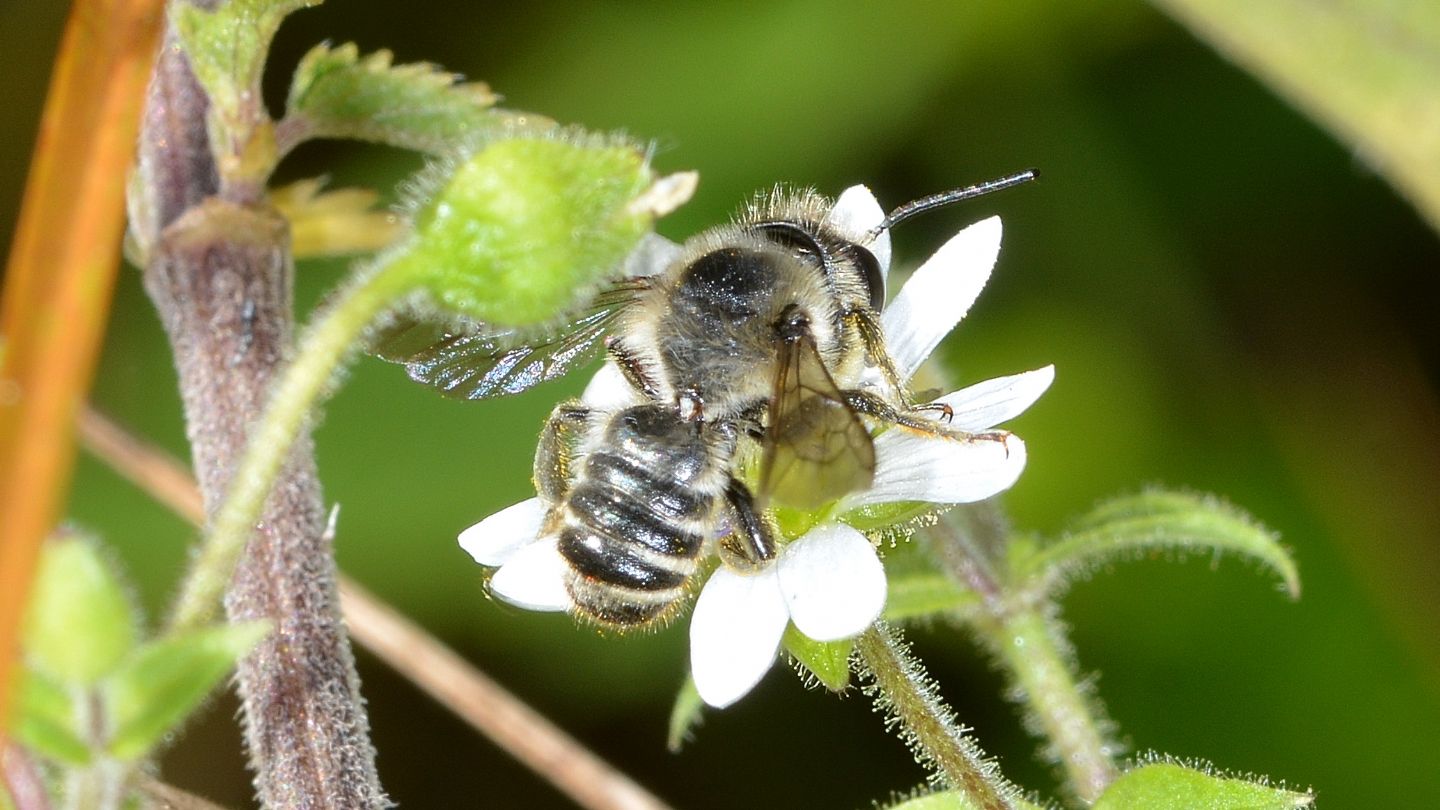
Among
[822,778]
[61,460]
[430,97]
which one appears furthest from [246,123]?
[822,778]

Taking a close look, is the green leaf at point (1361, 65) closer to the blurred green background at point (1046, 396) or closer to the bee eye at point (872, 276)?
the blurred green background at point (1046, 396)

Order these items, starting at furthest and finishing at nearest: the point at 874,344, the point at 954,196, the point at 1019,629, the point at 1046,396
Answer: the point at 1046,396 → the point at 1019,629 → the point at 954,196 → the point at 874,344

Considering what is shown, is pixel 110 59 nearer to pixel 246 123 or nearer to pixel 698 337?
pixel 246 123

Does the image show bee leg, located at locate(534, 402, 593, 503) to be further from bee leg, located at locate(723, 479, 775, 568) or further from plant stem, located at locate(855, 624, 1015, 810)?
plant stem, located at locate(855, 624, 1015, 810)

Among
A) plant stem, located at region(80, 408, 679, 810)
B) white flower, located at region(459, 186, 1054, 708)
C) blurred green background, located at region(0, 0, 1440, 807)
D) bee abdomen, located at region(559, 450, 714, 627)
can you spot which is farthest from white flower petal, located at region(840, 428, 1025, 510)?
blurred green background, located at region(0, 0, 1440, 807)

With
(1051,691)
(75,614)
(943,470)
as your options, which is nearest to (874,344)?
(943,470)

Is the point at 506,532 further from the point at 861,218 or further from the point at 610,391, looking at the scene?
the point at 861,218

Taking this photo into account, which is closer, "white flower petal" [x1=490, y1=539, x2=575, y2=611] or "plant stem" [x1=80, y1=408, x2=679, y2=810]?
"white flower petal" [x1=490, y1=539, x2=575, y2=611]
